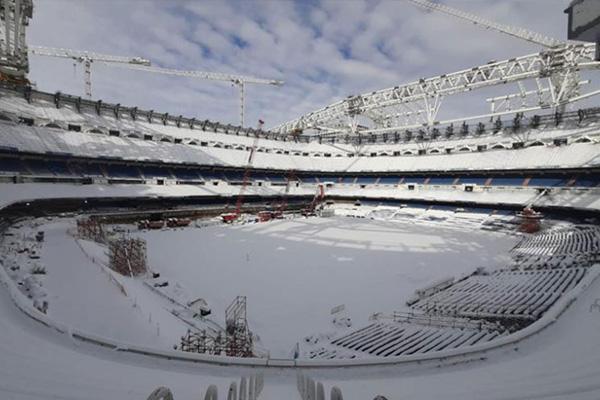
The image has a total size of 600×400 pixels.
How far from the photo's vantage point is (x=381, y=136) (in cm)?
6397

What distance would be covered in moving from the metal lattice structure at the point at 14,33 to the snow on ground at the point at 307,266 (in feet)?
58.0

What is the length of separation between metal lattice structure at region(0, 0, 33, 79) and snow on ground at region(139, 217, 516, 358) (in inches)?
696

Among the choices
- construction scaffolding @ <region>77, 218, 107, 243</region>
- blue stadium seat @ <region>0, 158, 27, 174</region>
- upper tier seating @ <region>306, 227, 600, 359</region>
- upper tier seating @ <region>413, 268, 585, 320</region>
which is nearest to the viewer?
upper tier seating @ <region>306, 227, 600, 359</region>

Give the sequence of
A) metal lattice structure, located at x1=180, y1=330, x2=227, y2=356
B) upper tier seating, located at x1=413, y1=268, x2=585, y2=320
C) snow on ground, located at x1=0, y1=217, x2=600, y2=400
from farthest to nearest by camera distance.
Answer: upper tier seating, located at x1=413, y1=268, x2=585, y2=320 < metal lattice structure, located at x1=180, y1=330, x2=227, y2=356 < snow on ground, located at x1=0, y1=217, x2=600, y2=400

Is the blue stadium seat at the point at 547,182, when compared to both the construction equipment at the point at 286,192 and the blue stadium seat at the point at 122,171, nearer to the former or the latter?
the construction equipment at the point at 286,192

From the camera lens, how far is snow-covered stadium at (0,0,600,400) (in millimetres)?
6512

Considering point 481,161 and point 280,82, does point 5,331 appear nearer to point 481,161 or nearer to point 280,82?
point 481,161

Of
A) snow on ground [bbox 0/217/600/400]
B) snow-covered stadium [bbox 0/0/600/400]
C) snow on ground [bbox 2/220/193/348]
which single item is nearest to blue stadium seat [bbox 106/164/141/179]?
snow-covered stadium [bbox 0/0/600/400]

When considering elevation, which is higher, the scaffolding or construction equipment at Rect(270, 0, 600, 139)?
construction equipment at Rect(270, 0, 600, 139)

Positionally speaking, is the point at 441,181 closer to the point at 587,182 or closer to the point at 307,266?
the point at 587,182

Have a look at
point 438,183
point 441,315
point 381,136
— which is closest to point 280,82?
point 381,136

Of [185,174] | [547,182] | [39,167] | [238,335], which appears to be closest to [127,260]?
[238,335]

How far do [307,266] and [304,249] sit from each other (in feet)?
16.8

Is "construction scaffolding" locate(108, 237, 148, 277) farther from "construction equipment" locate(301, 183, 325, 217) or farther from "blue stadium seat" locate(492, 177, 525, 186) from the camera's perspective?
"blue stadium seat" locate(492, 177, 525, 186)
